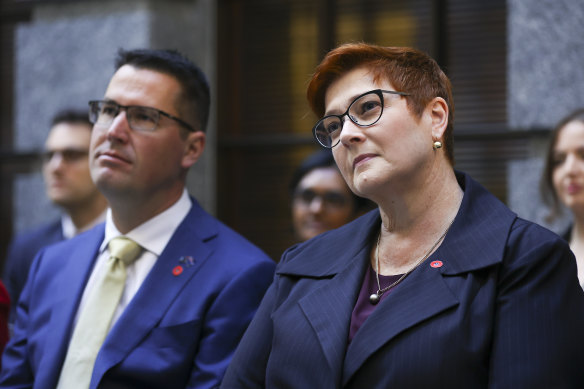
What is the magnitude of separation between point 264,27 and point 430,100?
3.08 meters

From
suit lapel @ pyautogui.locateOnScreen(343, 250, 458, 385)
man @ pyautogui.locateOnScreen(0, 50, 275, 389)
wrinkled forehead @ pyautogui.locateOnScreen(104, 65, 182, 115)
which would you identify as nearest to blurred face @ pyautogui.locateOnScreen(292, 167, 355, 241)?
man @ pyautogui.locateOnScreen(0, 50, 275, 389)

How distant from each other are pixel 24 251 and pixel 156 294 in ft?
7.82

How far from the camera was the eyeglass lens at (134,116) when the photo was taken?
12.0 ft

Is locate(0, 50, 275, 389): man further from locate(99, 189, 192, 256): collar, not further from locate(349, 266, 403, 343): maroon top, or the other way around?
locate(349, 266, 403, 343): maroon top

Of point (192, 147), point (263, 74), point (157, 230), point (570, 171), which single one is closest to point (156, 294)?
point (157, 230)

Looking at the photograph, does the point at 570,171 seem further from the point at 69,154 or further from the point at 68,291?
the point at 69,154

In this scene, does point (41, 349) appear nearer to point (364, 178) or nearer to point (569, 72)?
point (364, 178)

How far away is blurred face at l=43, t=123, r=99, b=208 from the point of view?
17.6ft

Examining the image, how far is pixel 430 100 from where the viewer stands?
2.76 m

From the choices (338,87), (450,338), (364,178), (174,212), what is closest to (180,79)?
(174,212)

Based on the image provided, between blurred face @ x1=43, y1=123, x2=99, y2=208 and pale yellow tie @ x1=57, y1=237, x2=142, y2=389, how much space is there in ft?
6.13

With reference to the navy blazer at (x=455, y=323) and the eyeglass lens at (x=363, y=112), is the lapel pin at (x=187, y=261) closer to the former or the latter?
the navy blazer at (x=455, y=323)

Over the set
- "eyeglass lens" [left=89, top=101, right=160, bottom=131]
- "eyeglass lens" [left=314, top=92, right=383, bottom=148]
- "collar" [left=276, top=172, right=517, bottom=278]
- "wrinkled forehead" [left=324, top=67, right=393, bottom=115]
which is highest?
"wrinkled forehead" [left=324, top=67, right=393, bottom=115]

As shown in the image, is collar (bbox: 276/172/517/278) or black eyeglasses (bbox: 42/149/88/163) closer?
collar (bbox: 276/172/517/278)
